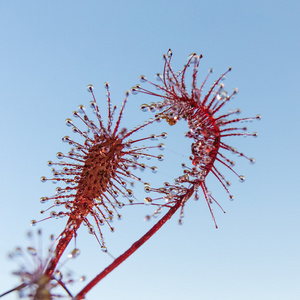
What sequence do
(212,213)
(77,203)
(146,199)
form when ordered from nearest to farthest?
1. (146,199)
2. (212,213)
3. (77,203)

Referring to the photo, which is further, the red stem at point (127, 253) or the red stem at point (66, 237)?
Result: the red stem at point (66, 237)

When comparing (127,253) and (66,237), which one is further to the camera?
(66,237)

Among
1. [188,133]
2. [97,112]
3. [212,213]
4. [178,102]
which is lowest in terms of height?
[212,213]

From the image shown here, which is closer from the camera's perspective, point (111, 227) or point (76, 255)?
point (76, 255)

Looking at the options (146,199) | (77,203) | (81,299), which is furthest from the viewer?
(77,203)

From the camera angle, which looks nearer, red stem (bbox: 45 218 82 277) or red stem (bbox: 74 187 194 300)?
red stem (bbox: 74 187 194 300)

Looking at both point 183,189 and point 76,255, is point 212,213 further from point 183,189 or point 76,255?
point 76,255

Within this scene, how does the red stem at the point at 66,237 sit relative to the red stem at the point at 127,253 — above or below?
above

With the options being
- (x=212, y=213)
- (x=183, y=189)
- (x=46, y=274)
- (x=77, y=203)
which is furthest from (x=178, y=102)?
(x=46, y=274)

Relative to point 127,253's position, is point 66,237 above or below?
above

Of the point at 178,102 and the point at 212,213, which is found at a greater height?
the point at 178,102

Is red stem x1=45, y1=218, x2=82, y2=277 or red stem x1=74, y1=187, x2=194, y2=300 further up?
red stem x1=45, y1=218, x2=82, y2=277
